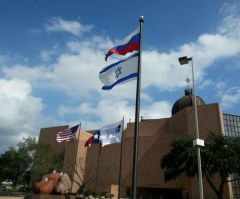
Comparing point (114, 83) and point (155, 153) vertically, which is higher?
point (155, 153)

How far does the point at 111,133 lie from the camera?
27969mm

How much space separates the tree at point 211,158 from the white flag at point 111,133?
14954 millimetres

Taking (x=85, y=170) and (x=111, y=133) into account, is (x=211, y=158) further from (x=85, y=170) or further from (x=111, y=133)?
(x=85, y=170)

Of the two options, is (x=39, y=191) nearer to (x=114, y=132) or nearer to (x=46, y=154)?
(x=114, y=132)

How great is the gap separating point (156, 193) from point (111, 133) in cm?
3450

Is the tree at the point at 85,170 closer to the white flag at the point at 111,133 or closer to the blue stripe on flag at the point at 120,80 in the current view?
the white flag at the point at 111,133

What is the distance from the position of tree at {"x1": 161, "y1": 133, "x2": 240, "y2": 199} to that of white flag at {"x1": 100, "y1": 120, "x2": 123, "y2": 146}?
1495cm

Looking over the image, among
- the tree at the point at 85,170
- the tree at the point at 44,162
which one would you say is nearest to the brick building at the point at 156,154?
the tree at the point at 85,170

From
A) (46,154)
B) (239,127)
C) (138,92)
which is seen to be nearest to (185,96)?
(239,127)

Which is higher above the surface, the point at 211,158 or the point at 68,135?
the point at 68,135

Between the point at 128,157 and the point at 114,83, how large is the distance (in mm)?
47279

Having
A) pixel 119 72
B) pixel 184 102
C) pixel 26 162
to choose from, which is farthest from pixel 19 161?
pixel 119 72

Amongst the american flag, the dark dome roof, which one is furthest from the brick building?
the american flag

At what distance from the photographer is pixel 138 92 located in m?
10.5
